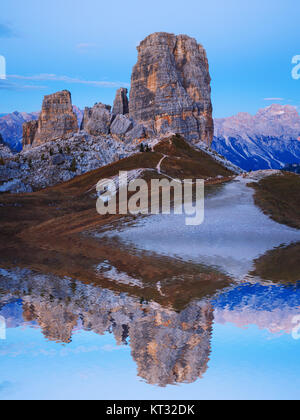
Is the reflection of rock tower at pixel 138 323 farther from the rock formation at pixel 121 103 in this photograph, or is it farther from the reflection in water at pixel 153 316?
the rock formation at pixel 121 103

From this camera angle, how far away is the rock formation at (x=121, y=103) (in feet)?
615

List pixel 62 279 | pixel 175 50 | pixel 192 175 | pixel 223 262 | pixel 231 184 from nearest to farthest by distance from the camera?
pixel 62 279
pixel 223 262
pixel 231 184
pixel 192 175
pixel 175 50

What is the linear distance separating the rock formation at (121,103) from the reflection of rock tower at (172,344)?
174914 mm

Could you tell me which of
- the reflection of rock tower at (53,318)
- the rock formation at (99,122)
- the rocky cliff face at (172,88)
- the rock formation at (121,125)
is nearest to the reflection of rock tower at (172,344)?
the reflection of rock tower at (53,318)

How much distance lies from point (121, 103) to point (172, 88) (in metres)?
40.1

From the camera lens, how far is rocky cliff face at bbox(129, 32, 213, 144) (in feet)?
501

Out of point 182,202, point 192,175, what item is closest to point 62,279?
point 182,202

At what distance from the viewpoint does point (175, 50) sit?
162250 millimetres

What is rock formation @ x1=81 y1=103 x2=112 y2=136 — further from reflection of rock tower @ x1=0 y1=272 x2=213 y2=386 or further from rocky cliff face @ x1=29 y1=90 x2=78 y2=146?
reflection of rock tower @ x1=0 y1=272 x2=213 y2=386

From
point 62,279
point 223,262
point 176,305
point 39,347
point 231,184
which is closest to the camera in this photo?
point 39,347

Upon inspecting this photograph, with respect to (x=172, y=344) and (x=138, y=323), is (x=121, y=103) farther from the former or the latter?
(x=172, y=344)

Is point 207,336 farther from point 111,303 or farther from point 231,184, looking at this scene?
point 231,184

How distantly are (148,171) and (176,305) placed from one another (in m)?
52.4

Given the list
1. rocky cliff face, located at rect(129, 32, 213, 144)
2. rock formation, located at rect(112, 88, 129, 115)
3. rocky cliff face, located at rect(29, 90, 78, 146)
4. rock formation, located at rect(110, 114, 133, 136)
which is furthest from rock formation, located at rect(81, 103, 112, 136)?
rocky cliff face, located at rect(29, 90, 78, 146)
